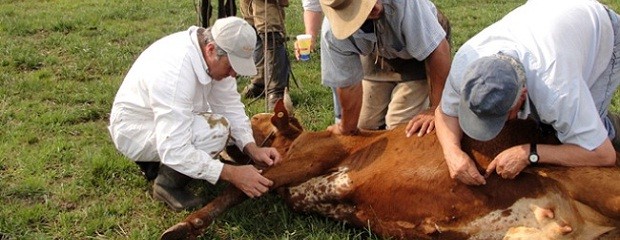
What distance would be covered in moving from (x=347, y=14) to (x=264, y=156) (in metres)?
1.09

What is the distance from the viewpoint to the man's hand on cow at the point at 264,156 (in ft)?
15.1

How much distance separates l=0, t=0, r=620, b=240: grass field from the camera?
4.37 m

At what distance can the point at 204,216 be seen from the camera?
168 inches

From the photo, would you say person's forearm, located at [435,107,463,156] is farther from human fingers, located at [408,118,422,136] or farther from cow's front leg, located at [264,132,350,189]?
cow's front leg, located at [264,132,350,189]

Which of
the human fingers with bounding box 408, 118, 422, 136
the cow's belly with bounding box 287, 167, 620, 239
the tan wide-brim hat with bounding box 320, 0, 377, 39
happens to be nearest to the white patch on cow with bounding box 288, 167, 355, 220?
the cow's belly with bounding box 287, 167, 620, 239

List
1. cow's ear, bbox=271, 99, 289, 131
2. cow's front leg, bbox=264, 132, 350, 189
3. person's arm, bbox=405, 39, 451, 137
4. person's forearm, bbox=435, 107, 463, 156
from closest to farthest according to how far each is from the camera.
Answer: person's forearm, bbox=435, 107, 463, 156 → person's arm, bbox=405, 39, 451, 137 → cow's front leg, bbox=264, 132, 350, 189 → cow's ear, bbox=271, 99, 289, 131

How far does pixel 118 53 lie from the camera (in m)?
8.04

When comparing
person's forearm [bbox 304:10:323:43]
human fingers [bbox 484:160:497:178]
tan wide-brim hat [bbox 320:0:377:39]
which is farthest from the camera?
person's forearm [bbox 304:10:323:43]

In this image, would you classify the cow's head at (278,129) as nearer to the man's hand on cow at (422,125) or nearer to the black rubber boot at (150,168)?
the black rubber boot at (150,168)

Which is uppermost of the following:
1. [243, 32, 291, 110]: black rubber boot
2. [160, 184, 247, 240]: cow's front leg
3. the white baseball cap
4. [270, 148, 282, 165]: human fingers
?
the white baseball cap

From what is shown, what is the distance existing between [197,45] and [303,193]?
1.08 metres

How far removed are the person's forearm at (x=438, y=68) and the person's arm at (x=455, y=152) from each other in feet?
2.24

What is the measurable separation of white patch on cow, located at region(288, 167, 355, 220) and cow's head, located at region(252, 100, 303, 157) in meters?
0.50

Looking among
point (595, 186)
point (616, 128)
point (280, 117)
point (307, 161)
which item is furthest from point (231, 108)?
point (616, 128)
